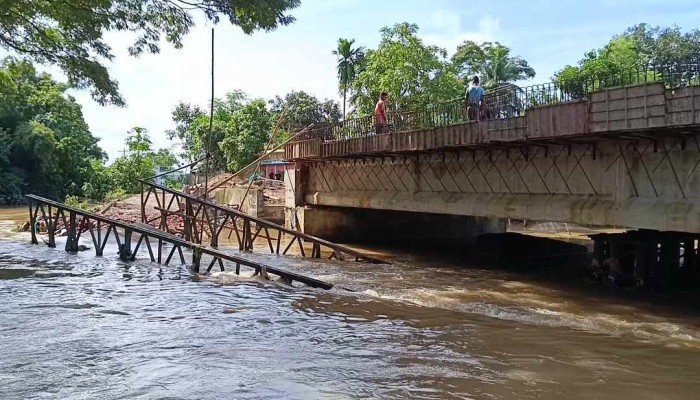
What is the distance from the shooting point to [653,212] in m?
12.4

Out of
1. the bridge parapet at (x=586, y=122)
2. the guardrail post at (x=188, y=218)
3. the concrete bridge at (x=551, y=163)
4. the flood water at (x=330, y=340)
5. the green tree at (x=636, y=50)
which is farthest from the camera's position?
the green tree at (x=636, y=50)

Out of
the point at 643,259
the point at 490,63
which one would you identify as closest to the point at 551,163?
the point at 643,259

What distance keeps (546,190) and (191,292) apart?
9899 millimetres

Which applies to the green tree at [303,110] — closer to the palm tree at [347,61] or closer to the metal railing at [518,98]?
the palm tree at [347,61]

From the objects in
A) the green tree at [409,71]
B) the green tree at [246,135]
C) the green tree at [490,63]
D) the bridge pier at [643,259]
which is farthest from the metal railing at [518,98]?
the green tree at [490,63]

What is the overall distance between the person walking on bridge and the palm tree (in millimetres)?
31953

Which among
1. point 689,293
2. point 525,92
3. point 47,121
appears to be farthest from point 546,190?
point 47,121

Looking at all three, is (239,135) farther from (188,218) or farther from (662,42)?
(662,42)

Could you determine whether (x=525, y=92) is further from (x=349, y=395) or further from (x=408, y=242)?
(x=408, y=242)

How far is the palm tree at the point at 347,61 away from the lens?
158ft

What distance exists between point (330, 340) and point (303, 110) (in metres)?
45.1

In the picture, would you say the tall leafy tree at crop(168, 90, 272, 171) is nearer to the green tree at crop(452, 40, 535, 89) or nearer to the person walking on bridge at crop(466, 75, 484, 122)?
the green tree at crop(452, 40, 535, 89)

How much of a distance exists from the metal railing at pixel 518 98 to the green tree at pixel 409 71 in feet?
38.9

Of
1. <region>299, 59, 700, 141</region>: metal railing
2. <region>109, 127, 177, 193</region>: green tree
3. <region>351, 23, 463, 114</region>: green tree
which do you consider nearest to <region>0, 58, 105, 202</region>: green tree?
<region>109, 127, 177, 193</region>: green tree
